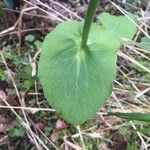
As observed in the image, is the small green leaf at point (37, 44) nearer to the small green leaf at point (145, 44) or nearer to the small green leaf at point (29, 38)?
the small green leaf at point (29, 38)

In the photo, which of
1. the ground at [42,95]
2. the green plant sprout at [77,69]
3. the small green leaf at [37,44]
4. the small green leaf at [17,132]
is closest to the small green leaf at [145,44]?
the ground at [42,95]

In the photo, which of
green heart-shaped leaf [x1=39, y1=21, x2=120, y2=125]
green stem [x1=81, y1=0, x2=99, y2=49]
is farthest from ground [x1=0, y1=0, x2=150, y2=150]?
green stem [x1=81, y1=0, x2=99, y2=49]

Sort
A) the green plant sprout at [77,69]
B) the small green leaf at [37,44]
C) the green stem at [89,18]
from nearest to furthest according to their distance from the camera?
1. the green stem at [89,18]
2. the green plant sprout at [77,69]
3. the small green leaf at [37,44]

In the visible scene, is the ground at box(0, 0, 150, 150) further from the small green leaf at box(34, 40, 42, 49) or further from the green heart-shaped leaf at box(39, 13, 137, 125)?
the green heart-shaped leaf at box(39, 13, 137, 125)

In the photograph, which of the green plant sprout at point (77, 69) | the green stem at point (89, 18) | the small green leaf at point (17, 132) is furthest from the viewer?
the small green leaf at point (17, 132)

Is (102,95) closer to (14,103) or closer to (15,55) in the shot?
(14,103)

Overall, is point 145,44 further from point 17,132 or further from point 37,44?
point 17,132

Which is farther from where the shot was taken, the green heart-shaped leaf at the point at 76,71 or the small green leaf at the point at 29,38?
the small green leaf at the point at 29,38
